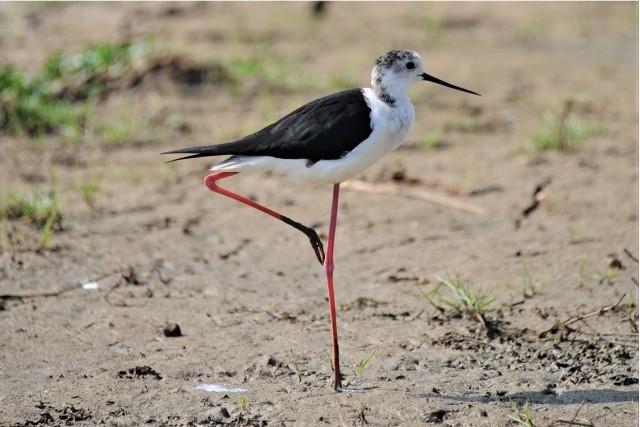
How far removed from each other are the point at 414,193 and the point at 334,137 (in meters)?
2.01

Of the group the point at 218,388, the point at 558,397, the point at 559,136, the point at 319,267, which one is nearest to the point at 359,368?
the point at 218,388

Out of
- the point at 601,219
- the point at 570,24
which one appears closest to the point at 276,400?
the point at 601,219

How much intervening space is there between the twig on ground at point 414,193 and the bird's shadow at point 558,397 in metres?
2.02

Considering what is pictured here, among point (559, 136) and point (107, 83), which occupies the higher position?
point (107, 83)

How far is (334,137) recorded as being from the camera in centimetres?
386

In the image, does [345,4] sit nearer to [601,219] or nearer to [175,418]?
[601,219]

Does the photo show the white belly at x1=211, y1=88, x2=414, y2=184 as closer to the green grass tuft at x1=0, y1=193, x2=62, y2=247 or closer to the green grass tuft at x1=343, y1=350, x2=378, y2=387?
the green grass tuft at x1=343, y1=350, x2=378, y2=387

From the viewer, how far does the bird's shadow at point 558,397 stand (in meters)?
3.59

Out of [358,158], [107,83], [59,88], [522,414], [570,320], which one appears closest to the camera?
[522,414]

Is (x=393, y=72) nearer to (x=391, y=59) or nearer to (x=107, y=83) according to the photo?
(x=391, y=59)

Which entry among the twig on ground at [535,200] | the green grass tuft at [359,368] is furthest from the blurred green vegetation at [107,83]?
the green grass tuft at [359,368]

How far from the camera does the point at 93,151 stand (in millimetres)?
6523

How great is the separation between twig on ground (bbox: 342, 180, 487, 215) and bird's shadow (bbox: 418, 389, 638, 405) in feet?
6.61

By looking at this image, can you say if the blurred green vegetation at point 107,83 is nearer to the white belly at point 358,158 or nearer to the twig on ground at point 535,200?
the twig on ground at point 535,200
